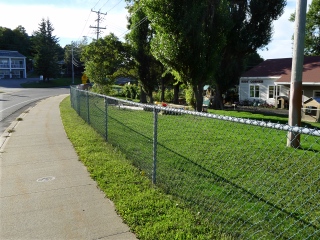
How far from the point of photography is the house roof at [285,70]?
23006mm

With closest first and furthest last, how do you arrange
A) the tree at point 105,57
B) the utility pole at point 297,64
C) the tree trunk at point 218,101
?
the utility pole at point 297,64 < the tree at point 105,57 < the tree trunk at point 218,101

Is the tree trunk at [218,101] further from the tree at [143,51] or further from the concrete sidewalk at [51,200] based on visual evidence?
the concrete sidewalk at [51,200]

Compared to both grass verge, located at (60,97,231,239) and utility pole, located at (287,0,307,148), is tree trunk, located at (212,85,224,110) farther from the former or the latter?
grass verge, located at (60,97,231,239)

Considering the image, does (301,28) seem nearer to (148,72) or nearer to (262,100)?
(148,72)

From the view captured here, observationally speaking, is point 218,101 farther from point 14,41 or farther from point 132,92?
point 14,41

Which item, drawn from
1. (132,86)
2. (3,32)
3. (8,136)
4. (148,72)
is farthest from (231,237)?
(3,32)

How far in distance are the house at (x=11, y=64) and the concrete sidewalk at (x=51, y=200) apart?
82.6 metres

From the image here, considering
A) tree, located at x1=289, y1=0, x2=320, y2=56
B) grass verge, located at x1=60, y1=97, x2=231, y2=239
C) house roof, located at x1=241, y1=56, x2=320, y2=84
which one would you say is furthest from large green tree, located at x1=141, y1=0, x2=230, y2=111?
tree, located at x1=289, y1=0, x2=320, y2=56

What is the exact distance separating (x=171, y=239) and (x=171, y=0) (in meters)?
14.6

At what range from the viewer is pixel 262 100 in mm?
27547

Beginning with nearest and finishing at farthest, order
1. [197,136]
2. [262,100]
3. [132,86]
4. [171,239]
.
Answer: [171,239] → [197,136] → [262,100] → [132,86]

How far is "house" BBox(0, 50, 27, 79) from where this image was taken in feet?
261

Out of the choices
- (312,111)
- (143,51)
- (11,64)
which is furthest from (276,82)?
(11,64)

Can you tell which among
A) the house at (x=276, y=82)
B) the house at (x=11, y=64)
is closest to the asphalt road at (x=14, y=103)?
the house at (x=276, y=82)
